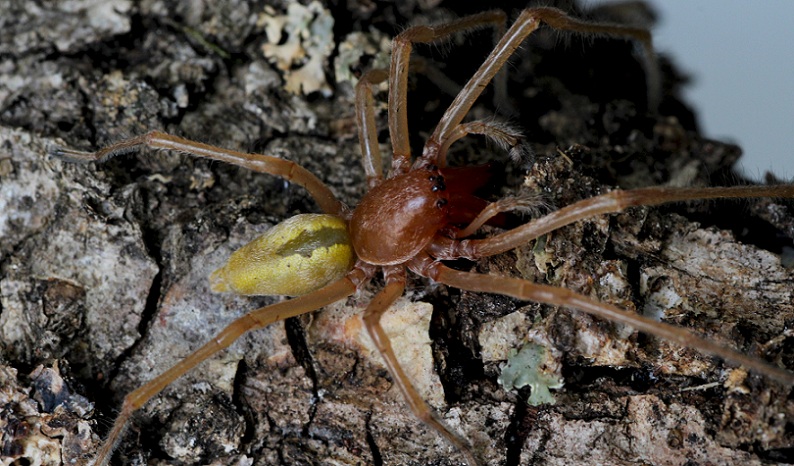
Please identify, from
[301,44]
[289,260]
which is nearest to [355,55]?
[301,44]

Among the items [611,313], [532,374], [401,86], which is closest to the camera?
[611,313]

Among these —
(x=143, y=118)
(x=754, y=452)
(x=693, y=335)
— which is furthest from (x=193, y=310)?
(x=754, y=452)

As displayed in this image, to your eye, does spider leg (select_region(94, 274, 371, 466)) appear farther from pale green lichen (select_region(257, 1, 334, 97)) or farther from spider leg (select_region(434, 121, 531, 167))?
pale green lichen (select_region(257, 1, 334, 97))

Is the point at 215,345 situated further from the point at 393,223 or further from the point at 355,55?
the point at 355,55

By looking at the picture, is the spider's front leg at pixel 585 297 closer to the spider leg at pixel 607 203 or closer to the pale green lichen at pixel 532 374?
the spider leg at pixel 607 203

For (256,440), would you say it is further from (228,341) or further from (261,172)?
(261,172)

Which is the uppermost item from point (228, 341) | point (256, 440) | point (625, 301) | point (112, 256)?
point (625, 301)

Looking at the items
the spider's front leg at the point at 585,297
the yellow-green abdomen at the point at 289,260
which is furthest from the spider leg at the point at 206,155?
the spider's front leg at the point at 585,297
